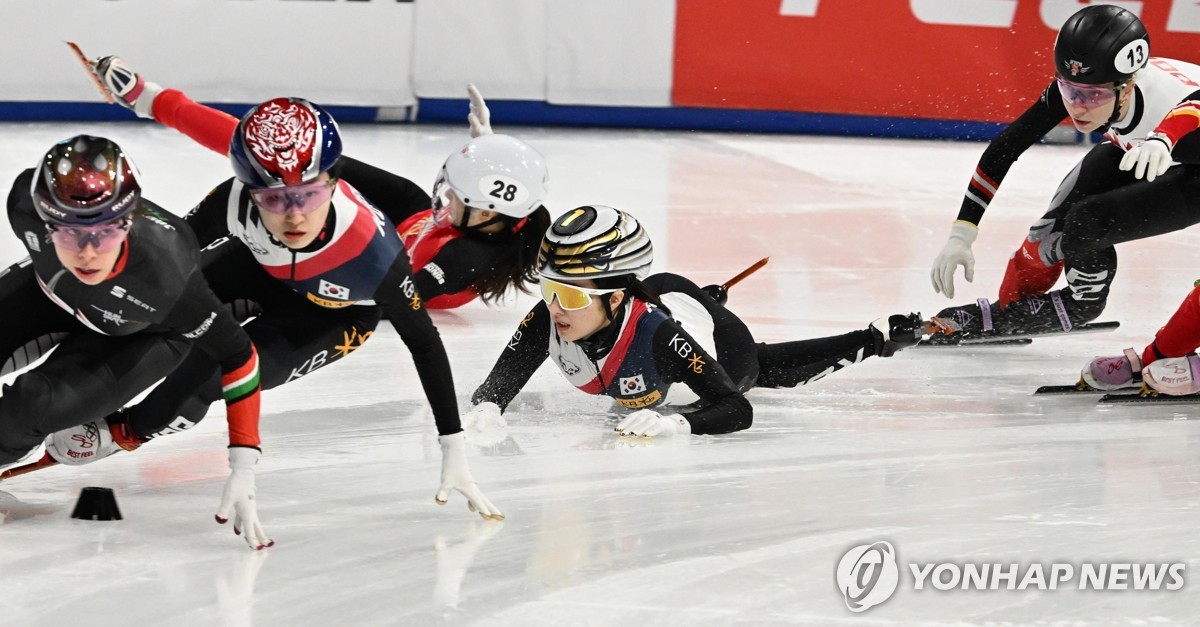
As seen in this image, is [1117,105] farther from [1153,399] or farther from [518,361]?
[518,361]

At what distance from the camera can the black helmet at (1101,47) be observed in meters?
4.33

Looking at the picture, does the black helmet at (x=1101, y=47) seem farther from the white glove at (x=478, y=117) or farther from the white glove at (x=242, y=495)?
the white glove at (x=242, y=495)

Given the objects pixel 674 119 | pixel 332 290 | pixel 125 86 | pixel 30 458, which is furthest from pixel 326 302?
pixel 674 119

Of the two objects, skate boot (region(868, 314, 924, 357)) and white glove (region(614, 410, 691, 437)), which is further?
skate boot (region(868, 314, 924, 357))

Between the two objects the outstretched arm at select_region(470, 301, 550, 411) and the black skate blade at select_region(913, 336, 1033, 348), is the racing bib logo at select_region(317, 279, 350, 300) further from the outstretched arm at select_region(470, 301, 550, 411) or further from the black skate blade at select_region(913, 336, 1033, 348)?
the black skate blade at select_region(913, 336, 1033, 348)

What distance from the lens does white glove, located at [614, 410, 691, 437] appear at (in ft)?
12.5

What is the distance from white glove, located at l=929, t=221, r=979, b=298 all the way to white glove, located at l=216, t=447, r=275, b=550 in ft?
8.85

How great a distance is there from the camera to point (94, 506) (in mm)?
3109

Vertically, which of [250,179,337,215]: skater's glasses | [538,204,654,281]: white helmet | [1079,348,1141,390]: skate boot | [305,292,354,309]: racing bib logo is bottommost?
[1079,348,1141,390]: skate boot

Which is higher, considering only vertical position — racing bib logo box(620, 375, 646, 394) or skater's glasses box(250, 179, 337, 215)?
skater's glasses box(250, 179, 337, 215)

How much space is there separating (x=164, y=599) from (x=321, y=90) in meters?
6.05

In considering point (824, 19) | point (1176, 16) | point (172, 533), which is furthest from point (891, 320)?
point (1176, 16)

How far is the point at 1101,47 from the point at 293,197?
2.57 metres

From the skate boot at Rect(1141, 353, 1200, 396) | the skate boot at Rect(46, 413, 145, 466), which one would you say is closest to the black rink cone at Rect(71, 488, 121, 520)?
the skate boot at Rect(46, 413, 145, 466)
